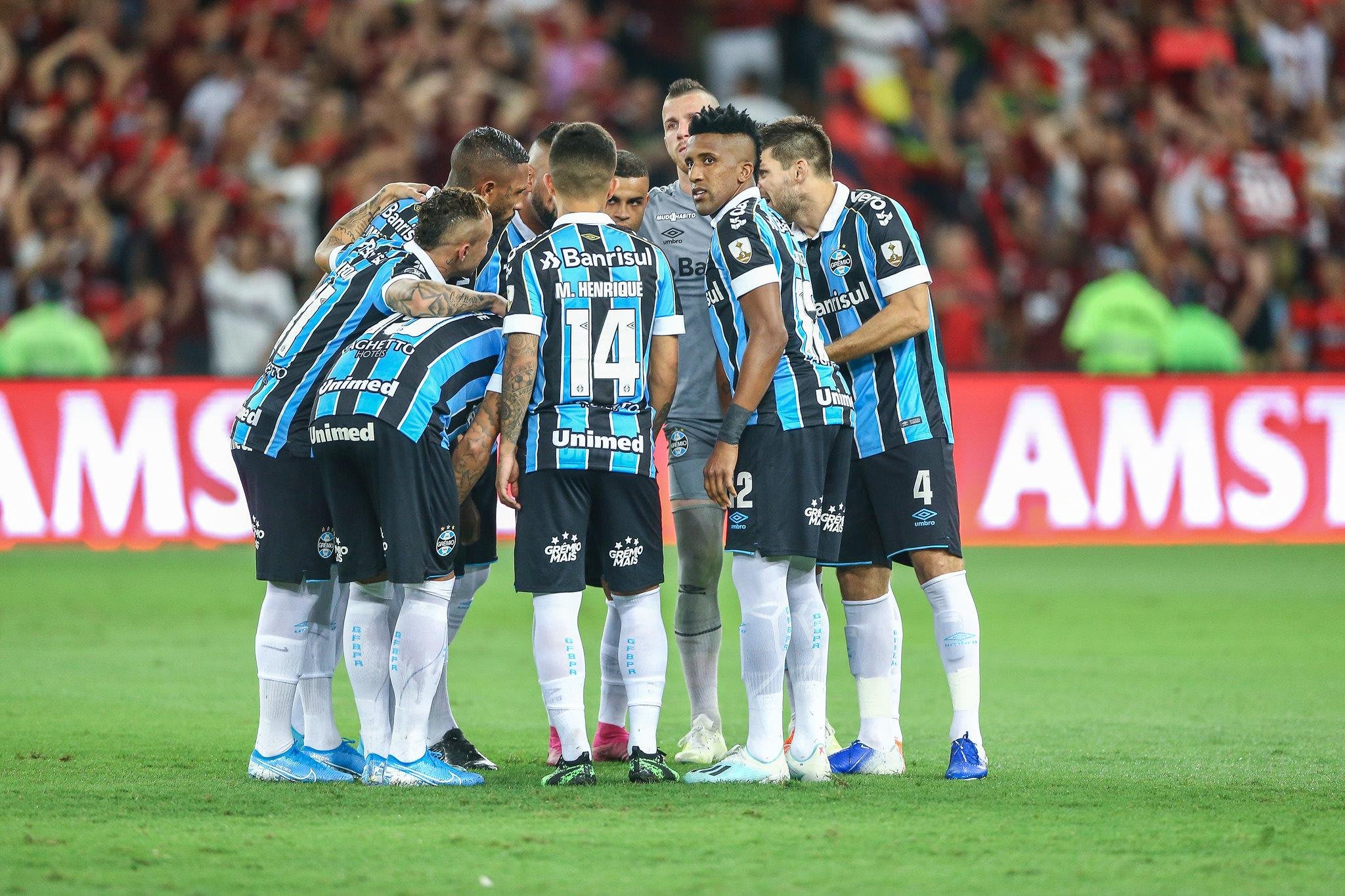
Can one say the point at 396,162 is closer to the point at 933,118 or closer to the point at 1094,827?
the point at 933,118

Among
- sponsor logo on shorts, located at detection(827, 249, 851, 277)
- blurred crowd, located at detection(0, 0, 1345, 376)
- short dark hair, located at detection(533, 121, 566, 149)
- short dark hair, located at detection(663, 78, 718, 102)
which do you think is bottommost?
sponsor logo on shorts, located at detection(827, 249, 851, 277)

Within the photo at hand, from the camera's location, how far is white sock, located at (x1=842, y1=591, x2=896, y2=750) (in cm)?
653

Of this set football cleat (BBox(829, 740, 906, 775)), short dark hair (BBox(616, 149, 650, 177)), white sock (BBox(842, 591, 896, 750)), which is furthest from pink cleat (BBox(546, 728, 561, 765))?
short dark hair (BBox(616, 149, 650, 177))

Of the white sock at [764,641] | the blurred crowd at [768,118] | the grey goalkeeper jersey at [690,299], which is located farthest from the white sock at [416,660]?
the blurred crowd at [768,118]

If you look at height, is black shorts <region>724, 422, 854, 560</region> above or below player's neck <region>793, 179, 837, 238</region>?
below

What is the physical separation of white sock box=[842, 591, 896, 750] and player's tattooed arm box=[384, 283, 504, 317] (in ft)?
5.81

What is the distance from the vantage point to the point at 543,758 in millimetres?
6785

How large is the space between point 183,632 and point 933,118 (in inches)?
438

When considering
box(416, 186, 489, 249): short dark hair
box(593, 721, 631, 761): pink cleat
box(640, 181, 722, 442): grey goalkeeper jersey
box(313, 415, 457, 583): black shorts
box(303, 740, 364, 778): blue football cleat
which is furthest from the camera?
box(640, 181, 722, 442): grey goalkeeper jersey

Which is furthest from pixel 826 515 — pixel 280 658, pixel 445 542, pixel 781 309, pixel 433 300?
pixel 280 658

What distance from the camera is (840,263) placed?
21.9 feet

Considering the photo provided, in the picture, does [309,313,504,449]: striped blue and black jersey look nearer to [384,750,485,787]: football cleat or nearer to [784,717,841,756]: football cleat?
[384,750,485,787]: football cleat

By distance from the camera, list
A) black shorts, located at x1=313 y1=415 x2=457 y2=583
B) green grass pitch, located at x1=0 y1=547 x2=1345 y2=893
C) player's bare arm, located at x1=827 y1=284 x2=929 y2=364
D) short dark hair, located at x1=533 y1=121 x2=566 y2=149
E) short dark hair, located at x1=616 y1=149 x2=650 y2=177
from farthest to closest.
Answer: short dark hair, located at x1=533 y1=121 x2=566 y2=149 → short dark hair, located at x1=616 y1=149 x2=650 y2=177 → player's bare arm, located at x1=827 y1=284 x2=929 y2=364 → black shorts, located at x1=313 y1=415 x2=457 y2=583 → green grass pitch, located at x1=0 y1=547 x2=1345 y2=893

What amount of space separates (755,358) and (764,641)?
3.15 ft
